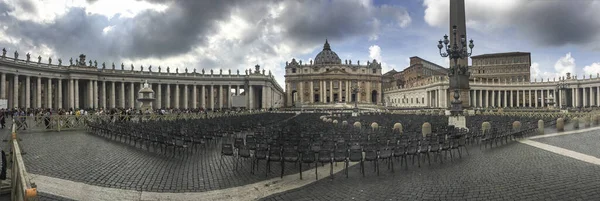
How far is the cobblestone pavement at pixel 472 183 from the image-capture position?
6707mm

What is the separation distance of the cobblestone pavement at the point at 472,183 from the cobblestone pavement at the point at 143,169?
2.21m

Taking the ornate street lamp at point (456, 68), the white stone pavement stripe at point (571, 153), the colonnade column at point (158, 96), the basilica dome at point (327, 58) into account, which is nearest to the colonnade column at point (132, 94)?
the colonnade column at point (158, 96)

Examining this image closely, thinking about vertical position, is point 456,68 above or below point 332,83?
below

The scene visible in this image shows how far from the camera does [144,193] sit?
713 centimetres

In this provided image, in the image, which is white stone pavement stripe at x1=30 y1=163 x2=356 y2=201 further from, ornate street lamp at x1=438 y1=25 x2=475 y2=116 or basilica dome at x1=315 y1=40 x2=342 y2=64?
basilica dome at x1=315 y1=40 x2=342 y2=64

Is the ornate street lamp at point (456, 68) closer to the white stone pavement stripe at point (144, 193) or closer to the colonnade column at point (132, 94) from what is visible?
the white stone pavement stripe at point (144, 193)

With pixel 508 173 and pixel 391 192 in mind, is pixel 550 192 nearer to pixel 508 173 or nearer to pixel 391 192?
pixel 508 173

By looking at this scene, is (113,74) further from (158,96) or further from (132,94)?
(158,96)

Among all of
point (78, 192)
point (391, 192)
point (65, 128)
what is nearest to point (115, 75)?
point (65, 128)

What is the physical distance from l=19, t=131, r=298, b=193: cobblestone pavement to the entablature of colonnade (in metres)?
48.8

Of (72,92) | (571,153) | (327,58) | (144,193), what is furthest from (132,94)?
(327,58)

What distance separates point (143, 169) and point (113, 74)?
66053mm

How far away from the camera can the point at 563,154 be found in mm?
11602

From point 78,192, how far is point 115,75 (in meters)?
68.5
